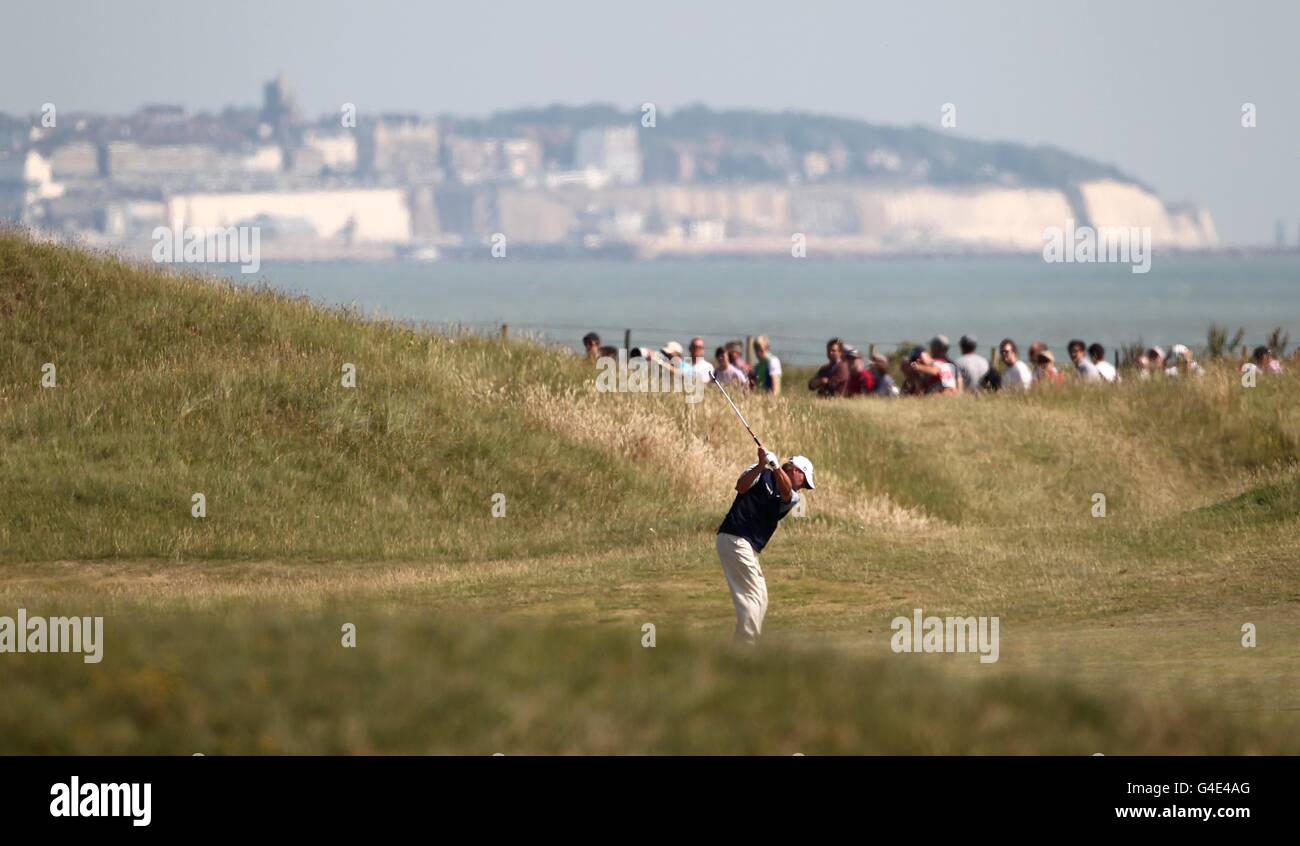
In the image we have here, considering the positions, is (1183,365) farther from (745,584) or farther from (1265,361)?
(745,584)

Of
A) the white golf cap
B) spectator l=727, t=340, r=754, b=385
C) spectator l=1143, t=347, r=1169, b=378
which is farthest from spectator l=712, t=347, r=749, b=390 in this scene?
the white golf cap

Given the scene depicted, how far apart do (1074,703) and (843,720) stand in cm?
131

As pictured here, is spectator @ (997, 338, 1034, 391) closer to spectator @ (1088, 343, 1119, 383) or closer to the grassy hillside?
the grassy hillside

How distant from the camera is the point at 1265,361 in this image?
124 feet

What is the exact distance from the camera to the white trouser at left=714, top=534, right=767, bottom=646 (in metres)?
15.9

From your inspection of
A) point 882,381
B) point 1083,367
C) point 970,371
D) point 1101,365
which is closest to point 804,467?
point 970,371

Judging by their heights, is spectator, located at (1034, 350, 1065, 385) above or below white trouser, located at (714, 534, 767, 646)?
above

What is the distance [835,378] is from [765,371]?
5.41ft

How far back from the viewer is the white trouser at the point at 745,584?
15.9m

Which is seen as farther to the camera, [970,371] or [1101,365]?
[1101,365]

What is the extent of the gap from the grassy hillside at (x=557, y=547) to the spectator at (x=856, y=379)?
1761mm
